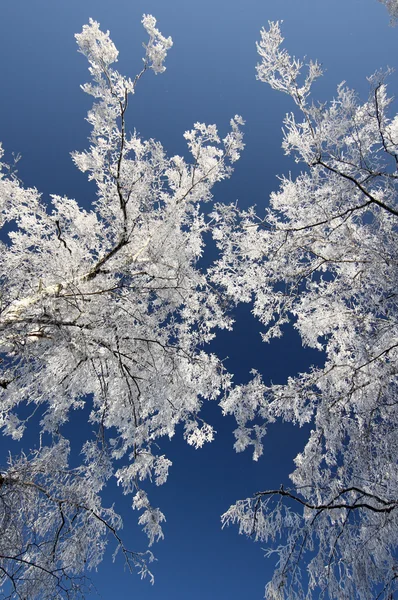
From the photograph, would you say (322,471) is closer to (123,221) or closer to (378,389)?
(378,389)

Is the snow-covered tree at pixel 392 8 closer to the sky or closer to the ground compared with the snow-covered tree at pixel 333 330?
closer to the sky

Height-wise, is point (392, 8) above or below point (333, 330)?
above

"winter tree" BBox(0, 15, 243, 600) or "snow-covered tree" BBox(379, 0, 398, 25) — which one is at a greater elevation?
"snow-covered tree" BBox(379, 0, 398, 25)

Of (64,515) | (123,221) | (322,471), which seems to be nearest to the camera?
(64,515)

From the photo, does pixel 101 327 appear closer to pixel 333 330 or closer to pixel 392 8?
pixel 333 330

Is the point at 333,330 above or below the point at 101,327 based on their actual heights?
above

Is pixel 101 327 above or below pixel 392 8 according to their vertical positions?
below

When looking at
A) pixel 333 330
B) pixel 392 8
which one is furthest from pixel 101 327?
pixel 392 8

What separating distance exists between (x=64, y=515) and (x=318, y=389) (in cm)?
455

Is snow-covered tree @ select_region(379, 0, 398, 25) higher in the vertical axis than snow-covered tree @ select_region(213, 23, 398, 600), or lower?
higher

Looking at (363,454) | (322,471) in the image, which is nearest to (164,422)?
(322,471)

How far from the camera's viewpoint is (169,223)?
6199 mm

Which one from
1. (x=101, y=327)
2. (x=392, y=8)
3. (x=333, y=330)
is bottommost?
(x=101, y=327)

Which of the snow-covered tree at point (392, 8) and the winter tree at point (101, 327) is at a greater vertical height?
the snow-covered tree at point (392, 8)
